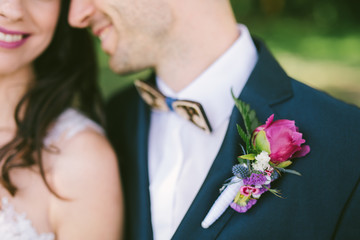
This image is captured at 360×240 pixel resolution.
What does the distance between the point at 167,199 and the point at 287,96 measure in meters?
0.72

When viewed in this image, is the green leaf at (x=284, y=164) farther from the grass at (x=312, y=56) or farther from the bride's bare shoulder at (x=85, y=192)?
the grass at (x=312, y=56)

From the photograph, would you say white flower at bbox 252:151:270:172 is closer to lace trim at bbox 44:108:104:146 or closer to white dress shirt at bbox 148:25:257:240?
white dress shirt at bbox 148:25:257:240

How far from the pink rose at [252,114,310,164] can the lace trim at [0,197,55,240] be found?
1024 mm

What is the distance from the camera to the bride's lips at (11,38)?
74.0 inches

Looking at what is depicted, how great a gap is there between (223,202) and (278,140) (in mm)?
338

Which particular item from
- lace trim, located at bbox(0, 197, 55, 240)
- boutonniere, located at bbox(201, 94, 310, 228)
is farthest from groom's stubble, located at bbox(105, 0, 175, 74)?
lace trim, located at bbox(0, 197, 55, 240)

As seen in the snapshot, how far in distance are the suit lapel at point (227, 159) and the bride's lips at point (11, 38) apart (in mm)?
1053

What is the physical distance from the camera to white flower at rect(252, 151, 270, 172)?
157 cm

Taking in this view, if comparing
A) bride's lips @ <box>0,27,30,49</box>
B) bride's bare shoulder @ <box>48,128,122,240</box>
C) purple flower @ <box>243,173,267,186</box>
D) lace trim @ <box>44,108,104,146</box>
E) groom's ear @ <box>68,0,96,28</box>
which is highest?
bride's lips @ <box>0,27,30,49</box>

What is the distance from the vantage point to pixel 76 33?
2373 millimetres

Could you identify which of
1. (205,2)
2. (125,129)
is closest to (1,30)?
(125,129)

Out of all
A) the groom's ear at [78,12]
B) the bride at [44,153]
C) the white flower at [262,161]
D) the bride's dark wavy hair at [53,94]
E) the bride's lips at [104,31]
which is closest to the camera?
the white flower at [262,161]

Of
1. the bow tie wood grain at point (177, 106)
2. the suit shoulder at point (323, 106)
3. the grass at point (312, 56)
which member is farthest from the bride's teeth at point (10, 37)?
the grass at point (312, 56)

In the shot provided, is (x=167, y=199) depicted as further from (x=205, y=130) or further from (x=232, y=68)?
(x=232, y=68)
